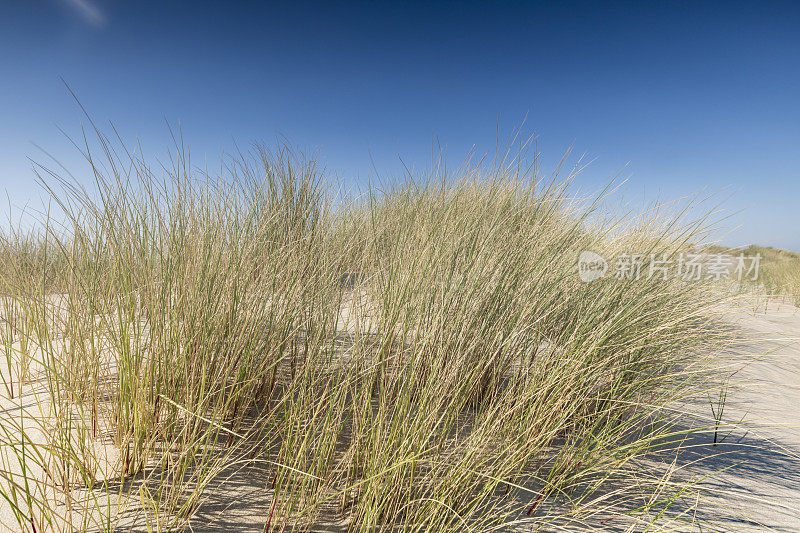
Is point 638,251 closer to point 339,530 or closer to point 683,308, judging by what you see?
point 683,308

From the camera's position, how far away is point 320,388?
1.71 meters

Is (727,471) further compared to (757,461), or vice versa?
(757,461)

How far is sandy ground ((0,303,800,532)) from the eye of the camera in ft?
4.03

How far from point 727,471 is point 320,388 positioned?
81.0 inches

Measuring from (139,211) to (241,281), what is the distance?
55 centimetres

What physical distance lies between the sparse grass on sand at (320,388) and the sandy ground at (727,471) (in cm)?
3

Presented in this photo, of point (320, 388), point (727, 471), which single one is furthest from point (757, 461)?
point (320, 388)

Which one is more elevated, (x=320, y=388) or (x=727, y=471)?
(x=320, y=388)

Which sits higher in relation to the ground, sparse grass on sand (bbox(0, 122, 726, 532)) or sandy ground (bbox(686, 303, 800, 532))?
sparse grass on sand (bbox(0, 122, 726, 532))

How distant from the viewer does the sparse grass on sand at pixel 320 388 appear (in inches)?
47.6

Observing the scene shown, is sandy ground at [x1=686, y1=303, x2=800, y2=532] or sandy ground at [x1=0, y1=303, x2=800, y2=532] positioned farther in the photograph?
sandy ground at [x1=686, y1=303, x2=800, y2=532]

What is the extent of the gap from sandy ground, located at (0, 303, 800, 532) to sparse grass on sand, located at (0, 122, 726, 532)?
1.3 inches

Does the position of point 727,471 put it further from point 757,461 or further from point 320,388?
point 320,388

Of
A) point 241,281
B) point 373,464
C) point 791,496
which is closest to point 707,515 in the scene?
point 791,496
